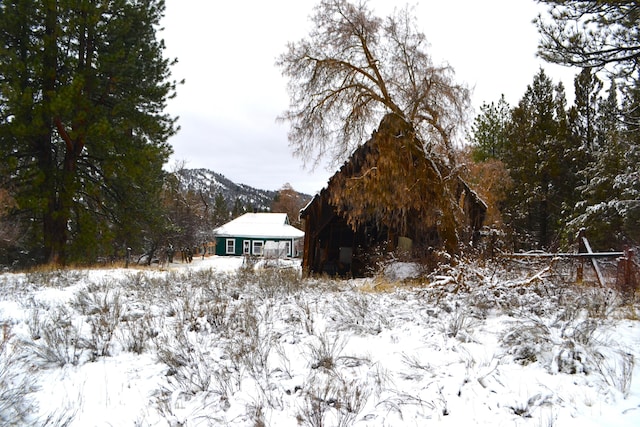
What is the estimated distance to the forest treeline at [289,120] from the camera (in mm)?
11047

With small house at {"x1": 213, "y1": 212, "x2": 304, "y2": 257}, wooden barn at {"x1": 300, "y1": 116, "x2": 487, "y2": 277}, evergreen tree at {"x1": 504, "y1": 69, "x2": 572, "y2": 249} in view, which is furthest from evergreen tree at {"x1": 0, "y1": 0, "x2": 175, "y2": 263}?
small house at {"x1": 213, "y1": 212, "x2": 304, "y2": 257}

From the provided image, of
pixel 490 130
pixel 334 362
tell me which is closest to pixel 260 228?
pixel 490 130

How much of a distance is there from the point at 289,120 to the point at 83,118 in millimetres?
8481

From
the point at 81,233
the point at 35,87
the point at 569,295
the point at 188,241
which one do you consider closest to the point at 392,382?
the point at 569,295

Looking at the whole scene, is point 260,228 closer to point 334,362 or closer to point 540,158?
point 540,158

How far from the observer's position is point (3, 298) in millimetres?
7609

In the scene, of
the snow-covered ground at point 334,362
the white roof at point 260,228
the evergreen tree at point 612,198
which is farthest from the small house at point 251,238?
the snow-covered ground at point 334,362

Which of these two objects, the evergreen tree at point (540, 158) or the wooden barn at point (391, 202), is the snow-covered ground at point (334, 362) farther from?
the evergreen tree at point (540, 158)

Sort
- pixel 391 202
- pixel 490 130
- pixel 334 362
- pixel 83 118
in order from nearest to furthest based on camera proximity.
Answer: pixel 334 362 < pixel 391 202 < pixel 83 118 < pixel 490 130

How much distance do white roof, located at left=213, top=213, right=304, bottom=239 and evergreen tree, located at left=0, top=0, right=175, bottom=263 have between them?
25583mm

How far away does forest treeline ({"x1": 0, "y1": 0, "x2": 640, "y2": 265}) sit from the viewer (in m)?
11.0

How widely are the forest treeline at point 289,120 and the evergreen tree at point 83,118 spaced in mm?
58

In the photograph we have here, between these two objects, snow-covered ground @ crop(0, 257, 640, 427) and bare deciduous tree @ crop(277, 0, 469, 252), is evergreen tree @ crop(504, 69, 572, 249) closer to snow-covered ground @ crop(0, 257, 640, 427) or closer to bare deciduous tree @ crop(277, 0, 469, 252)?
bare deciduous tree @ crop(277, 0, 469, 252)

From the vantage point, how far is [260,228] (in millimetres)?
45969
